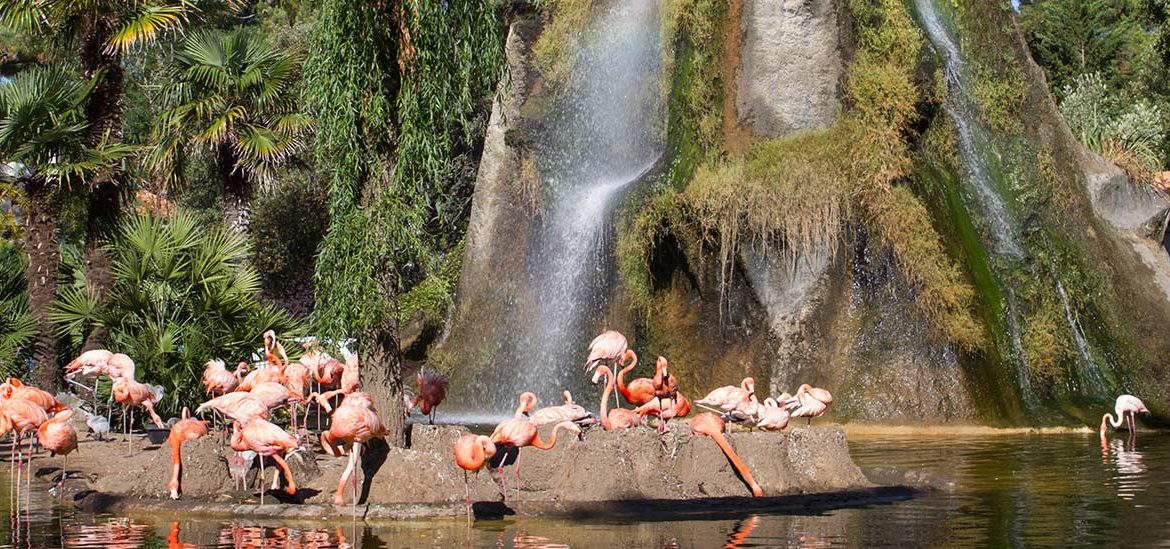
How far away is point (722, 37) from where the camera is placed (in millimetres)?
25375

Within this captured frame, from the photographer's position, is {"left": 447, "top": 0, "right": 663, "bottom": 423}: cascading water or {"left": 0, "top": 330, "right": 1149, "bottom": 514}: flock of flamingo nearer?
{"left": 0, "top": 330, "right": 1149, "bottom": 514}: flock of flamingo

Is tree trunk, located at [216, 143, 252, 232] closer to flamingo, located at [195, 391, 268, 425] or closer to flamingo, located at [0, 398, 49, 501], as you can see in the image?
flamingo, located at [0, 398, 49, 501]

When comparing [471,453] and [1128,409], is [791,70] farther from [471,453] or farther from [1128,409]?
[471,453]

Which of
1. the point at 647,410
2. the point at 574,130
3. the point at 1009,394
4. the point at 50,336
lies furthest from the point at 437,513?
the point at 574,130

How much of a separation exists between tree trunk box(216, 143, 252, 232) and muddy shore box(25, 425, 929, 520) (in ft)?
37.3

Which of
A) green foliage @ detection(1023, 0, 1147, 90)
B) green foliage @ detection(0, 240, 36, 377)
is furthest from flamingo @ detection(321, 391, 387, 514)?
green foliage @ detection(1023, 0, 1147, 90)

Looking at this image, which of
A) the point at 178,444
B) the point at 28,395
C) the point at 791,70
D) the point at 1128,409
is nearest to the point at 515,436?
the point at 178,444

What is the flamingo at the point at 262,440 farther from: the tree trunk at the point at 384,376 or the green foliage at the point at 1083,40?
the green foliage at the point at 1083,40

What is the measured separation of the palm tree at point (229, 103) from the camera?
22.8m

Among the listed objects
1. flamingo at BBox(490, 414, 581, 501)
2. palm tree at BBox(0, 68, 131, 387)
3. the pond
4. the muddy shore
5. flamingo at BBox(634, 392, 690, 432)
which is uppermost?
palm tree at BBox(0, 68, 131, 387)

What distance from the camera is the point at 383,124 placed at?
13969mm

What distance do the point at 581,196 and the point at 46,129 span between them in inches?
360

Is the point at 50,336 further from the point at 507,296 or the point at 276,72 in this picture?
the point at 507,296

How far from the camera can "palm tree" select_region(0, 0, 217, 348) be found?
20.4m
